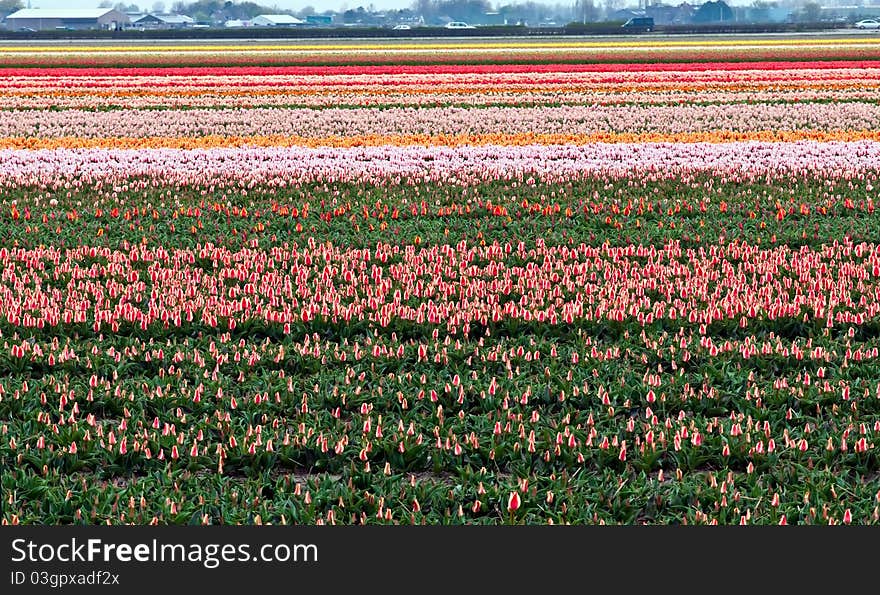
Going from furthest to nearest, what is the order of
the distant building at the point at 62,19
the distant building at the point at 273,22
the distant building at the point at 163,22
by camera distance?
1. the distant building at the point at 62,19
2. the distant building at the point at 273,22
3. the distant building at the point at 163,22

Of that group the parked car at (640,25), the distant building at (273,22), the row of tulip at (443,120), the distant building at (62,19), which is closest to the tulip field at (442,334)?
the row of tulip at (443,120)

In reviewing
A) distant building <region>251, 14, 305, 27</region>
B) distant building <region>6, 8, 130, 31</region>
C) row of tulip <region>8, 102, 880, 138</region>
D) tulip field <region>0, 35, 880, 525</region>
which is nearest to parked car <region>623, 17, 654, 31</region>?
row of tulip <region>8, 102, 880, 138</region>

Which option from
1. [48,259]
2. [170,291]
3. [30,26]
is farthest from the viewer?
[30,26]

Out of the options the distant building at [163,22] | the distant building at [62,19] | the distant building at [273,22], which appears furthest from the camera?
the distant building at [62,19]

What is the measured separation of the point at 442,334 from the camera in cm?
871

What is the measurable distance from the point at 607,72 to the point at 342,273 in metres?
36.5

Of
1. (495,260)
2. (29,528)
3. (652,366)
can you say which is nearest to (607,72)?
(495,260)

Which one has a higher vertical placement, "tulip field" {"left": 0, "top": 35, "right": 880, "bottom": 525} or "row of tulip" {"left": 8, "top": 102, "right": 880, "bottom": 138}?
"row of tulip" {"left": 8, "top": 102, "right": 880, "bottom": 138}

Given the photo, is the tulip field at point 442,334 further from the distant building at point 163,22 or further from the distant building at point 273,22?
the distant building at point 273,22

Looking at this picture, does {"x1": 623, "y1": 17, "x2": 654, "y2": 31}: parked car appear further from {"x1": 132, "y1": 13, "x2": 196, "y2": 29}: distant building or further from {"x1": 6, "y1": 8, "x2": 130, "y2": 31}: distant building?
{"x1": 6, "y1": 8, "x2": 130, "y2": 31}: distant building

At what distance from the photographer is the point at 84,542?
181 inches

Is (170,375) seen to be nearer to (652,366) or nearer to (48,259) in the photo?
(652,366)

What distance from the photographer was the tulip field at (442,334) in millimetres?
5750

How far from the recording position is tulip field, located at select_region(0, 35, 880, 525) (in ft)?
18.9
